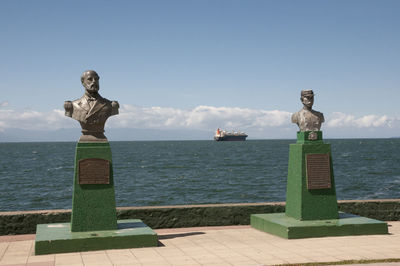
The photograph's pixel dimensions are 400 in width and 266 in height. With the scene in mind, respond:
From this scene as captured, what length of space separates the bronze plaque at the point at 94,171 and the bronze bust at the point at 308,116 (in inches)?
176

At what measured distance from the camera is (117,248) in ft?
32.3

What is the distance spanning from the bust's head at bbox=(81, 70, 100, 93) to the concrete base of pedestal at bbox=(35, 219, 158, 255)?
112 inches

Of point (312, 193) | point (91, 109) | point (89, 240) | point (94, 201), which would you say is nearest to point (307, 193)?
point (312, 193)

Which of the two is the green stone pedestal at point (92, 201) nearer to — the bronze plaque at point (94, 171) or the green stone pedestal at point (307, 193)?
the bronze plaque at point (94, 171)

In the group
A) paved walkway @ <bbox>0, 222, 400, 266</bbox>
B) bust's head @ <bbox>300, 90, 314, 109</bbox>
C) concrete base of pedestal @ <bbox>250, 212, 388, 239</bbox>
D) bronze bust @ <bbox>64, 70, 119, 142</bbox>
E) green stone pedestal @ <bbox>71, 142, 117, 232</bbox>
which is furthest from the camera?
bust's head @ <bbox>300, 90, 314, 109</bbox>

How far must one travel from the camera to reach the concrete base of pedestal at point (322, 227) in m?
10.8

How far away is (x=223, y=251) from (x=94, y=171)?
3.02 m

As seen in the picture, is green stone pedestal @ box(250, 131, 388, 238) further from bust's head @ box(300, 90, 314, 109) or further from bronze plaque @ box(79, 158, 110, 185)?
bronze plaque @ box(79, 158, 110, 185)

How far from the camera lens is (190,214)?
12.5 meters

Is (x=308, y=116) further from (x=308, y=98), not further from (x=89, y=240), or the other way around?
(x=89, y=240)

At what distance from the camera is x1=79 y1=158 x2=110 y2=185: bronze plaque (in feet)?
34.1

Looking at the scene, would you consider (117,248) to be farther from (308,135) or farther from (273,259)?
(308,135)

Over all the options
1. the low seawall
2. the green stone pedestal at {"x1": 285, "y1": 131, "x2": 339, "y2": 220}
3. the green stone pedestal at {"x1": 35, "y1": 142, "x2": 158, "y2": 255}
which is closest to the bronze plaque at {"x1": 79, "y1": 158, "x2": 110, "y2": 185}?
the green stone pedestal at {"x1": 35, "y1": 142, "x2": 158, "y2": 255}

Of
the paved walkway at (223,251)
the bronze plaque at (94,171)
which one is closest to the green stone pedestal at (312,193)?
the paved walkway at (223,251)
